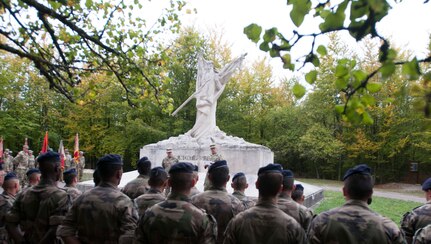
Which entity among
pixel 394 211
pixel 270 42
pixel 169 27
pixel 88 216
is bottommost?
pixel 394 211

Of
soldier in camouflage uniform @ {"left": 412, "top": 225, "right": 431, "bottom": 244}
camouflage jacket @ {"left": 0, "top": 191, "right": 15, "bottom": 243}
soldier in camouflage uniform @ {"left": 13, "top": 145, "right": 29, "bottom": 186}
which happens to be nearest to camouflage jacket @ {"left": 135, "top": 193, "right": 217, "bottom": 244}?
soldier in camouflage uniform @ {"left": 412, "top": 225, "right": 431, "bottom": 244}

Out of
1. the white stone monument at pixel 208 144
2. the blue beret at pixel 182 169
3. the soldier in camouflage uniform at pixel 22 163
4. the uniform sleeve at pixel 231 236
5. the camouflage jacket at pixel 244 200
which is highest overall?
the white stone monument at pixel 208 144

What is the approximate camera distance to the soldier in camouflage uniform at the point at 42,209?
196 inches

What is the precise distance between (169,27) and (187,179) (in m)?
4.88

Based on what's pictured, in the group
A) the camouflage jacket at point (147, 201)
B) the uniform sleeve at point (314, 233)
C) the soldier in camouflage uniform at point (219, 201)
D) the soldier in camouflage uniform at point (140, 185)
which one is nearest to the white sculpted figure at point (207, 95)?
the soldier in camouflage uniform at point (140, 185)

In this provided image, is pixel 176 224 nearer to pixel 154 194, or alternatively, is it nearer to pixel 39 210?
pixel 154 194

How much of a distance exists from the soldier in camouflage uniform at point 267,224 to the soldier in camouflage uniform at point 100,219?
103 cm

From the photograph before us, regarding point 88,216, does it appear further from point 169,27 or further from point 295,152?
point 295,152

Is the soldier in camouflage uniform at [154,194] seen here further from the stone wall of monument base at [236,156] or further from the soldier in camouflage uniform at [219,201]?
the stone wall of monument base at [236,156]

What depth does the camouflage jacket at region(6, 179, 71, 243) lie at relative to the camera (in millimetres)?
A: 4988

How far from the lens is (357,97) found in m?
2.45

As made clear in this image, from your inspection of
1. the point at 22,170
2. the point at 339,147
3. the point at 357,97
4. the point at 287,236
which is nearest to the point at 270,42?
the point at 357,97

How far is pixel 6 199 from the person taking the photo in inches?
237

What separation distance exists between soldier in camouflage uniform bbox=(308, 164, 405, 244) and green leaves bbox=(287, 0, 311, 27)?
2148 mm
